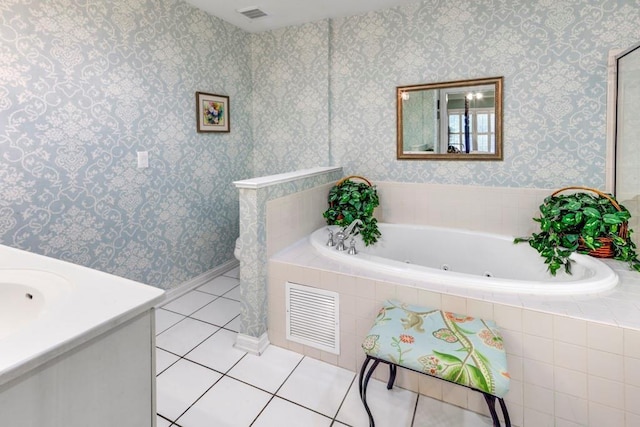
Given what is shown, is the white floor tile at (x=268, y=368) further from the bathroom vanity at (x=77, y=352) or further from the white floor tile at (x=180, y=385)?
the bathroom vanity at (x=77, y=352)

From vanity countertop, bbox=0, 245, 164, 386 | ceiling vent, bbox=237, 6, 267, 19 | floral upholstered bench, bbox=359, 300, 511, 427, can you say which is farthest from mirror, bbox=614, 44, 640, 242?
vanity countertop, bbox=0, 245, 164, 386

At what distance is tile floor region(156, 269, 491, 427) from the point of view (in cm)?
157

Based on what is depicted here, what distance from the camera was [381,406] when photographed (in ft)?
5.39

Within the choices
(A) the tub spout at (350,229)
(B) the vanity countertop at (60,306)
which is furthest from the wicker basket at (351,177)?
(B) the vanity countertop at (60,306)

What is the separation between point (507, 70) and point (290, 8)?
1.74 m

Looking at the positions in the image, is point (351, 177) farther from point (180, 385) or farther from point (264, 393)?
point (180, 385)

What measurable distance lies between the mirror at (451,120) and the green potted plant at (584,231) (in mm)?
650

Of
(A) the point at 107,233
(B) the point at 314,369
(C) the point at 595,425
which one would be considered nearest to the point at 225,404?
(B) the point at 314,369

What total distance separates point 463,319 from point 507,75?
1899mm

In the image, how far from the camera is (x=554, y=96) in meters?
2.38

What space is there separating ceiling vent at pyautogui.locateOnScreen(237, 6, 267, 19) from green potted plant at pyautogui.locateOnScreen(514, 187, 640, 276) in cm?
263

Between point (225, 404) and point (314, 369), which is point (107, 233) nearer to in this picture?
point (225, 404)

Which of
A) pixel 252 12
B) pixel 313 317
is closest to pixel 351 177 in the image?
pixel 313 317

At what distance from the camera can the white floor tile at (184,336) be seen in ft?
7.01
